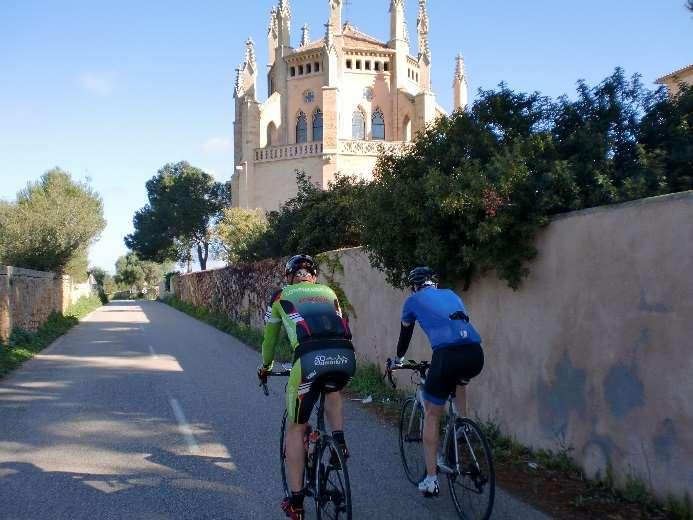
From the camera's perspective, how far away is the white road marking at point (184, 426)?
7.22m

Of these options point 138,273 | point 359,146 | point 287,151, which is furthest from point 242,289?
point 138,273

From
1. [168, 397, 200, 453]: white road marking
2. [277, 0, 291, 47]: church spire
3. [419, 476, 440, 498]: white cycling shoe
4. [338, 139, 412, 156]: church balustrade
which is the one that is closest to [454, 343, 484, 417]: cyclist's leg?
[419, 476, 440, 498]: white cycling shoe

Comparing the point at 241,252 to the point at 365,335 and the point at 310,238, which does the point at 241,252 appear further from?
the point at 365,335

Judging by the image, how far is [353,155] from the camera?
44344 mm

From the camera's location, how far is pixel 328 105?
144 feet

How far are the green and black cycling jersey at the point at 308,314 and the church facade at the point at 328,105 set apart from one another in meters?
39.6

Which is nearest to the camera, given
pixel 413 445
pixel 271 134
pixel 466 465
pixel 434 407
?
pixel 466 465

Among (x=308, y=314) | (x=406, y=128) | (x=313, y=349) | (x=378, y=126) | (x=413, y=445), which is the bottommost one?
(x=413, y=445)

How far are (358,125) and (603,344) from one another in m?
43.5

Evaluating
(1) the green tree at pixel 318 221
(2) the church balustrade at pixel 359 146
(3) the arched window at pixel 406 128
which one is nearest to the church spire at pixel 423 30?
(3) the arched window at pixel 406 128

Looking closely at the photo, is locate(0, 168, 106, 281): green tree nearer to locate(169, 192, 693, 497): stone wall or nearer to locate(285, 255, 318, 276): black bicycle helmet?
locate(169, 192, 693, 497): stone wall

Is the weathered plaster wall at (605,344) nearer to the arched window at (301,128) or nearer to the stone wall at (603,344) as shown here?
the stone wall at (603,344)

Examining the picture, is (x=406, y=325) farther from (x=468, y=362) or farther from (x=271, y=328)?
(x=271, y=328)

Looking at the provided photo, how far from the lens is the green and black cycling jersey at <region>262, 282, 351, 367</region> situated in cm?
456
